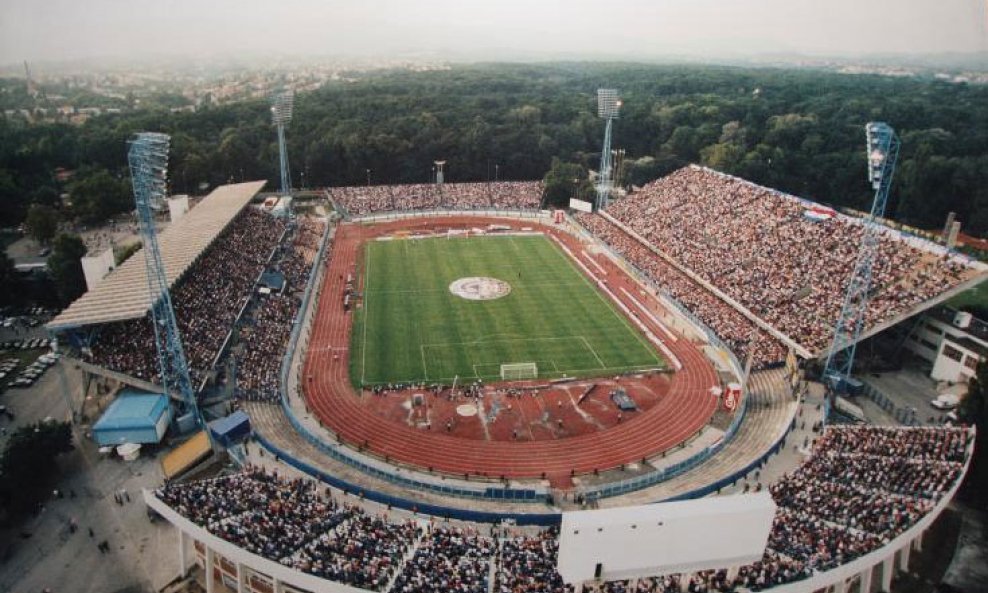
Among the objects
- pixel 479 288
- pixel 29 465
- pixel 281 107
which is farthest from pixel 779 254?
pixel 29 465

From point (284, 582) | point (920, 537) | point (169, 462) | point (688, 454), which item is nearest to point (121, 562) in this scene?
point (169, 462)

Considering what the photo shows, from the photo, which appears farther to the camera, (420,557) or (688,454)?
(688,454)

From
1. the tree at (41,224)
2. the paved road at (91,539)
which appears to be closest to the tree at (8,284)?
the tree at (41,224)

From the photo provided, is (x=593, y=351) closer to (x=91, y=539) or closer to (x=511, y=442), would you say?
(x=511, y=442)

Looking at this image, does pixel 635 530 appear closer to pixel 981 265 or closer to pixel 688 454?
pixel 688 454

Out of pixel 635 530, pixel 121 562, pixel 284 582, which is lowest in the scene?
pixel 121 562

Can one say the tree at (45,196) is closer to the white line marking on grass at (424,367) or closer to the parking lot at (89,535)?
the parking lot at (89,535)
